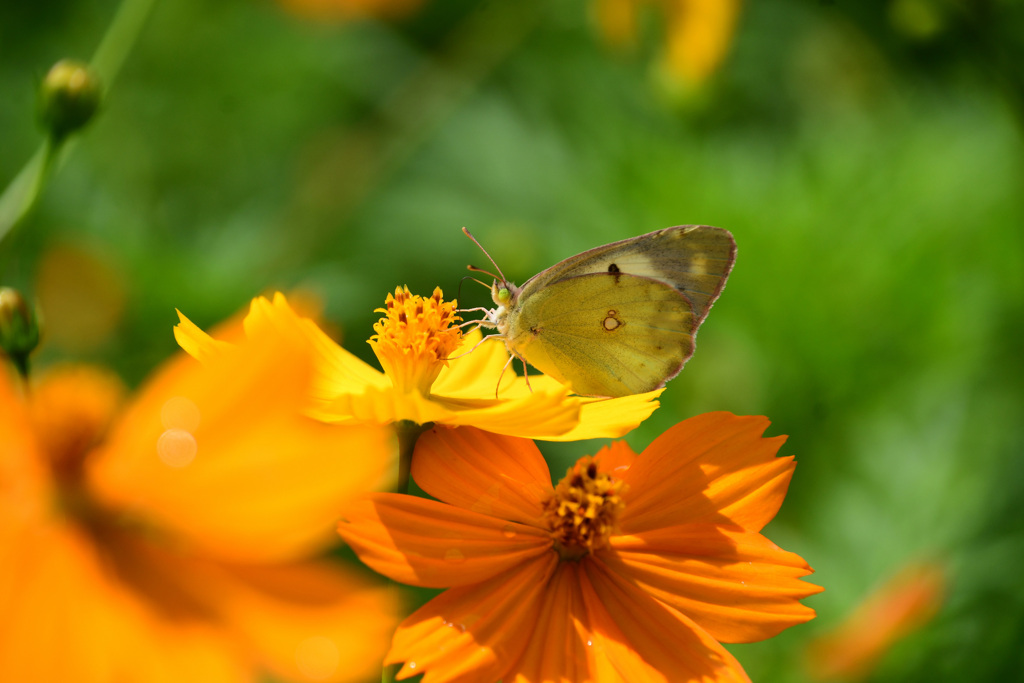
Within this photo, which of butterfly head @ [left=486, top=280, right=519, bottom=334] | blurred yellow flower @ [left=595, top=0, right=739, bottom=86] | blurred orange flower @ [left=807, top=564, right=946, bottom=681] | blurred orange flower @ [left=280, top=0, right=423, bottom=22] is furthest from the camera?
blurred orange flower @ [left=280, top=0, right=423, bottom=22]

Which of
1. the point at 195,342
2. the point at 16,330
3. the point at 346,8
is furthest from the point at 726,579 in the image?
the point at 346,8

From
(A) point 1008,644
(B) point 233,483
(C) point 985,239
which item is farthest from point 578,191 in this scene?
(B) point 233,483

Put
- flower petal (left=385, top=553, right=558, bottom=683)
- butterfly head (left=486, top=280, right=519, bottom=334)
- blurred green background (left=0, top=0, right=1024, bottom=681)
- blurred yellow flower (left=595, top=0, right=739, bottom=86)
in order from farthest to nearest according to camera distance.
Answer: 1. blurred yellow flower (left=595, top=0, right=739, bottom=86)
2. blurred green background (left=0, top=0, right=1024, bottom=681)
3. butterfly head (left=486, top=280, right=519, bottom=334)
4. flower petal (left=385, top=553, right=558, bottom=683)

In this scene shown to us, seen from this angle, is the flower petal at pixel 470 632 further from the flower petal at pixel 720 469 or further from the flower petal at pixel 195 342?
the flower petal at pixel 195 342

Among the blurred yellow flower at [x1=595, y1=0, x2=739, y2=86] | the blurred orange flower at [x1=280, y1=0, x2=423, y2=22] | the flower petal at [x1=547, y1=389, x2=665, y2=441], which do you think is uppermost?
the blurred yellow flower at [x1=595, y1=0, x2=739, y2=86]

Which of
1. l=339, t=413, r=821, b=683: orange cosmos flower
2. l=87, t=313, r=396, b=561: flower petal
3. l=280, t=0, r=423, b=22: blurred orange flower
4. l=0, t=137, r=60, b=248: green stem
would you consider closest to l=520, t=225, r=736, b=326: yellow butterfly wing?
l=339, t=413, r=821, b=683: orange cosmos flower

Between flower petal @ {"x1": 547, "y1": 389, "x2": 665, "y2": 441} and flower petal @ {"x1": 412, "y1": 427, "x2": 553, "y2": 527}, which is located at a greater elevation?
flower petal @ {"x1": 547, "y1": 389, "x2": 665, "y2": 441}

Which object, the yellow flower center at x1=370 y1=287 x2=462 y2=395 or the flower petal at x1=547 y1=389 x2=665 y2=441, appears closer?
the flower petal at x1=547 y1=389 x2=665 y2=441

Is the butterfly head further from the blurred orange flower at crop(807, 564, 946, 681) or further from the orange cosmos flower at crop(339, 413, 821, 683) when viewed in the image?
the blurred orange flower at crop(807, 564, 946, 681)
